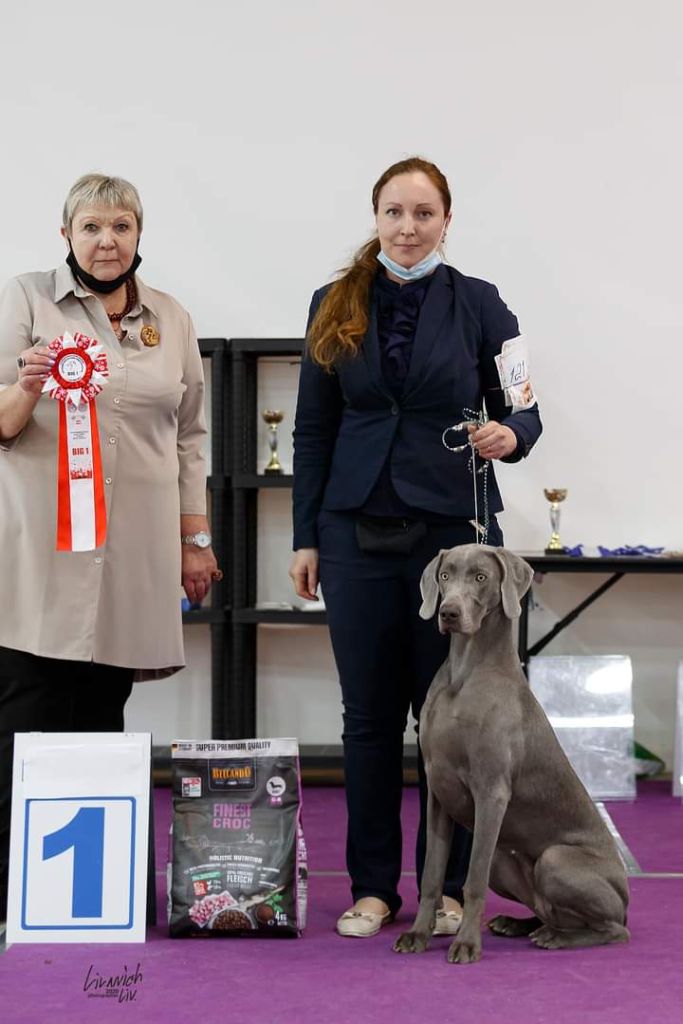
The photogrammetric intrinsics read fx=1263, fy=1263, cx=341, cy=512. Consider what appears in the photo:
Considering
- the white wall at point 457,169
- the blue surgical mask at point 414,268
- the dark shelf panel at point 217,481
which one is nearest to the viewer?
the blue surgical mask at point 414,268

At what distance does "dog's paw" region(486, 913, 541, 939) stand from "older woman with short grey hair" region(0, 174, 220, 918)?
83 cm

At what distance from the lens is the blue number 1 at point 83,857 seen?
238 centimetres

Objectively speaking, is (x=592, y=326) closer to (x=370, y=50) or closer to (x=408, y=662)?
(x=370, y=50)

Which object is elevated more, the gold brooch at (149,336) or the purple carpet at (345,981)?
the gold brooch at (149,336)

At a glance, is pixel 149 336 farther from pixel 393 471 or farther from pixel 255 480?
pixel 255 480

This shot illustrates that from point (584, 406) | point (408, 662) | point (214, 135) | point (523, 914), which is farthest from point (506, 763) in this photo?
point (214, 135)

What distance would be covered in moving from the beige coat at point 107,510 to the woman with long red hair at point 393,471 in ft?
0.98

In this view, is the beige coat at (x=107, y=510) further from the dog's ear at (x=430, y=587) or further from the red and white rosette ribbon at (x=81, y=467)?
the dog's ear at (x=430, y=587)

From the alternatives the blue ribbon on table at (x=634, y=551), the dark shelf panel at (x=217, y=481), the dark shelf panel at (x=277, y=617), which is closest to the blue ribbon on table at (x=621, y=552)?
the blue ribbon on table at (x=634, y=551)

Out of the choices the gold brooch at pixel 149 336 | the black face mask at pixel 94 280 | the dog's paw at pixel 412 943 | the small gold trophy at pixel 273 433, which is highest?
the black face mask at pixel 94 280

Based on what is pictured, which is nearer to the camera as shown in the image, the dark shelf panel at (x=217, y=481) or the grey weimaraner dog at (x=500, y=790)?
the grey weimaraner dog at (x=500, y=790)

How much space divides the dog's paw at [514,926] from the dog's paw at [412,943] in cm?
19

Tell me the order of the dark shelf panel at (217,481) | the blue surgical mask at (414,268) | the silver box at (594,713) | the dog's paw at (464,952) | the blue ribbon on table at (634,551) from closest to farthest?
the dog's paw at (464,952), the blue surgical mask at (414,268), the silver box at (594,713), the blue ribbon on table at (634,551), the dark shelf panel at (217,481)

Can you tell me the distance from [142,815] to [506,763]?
703mm
